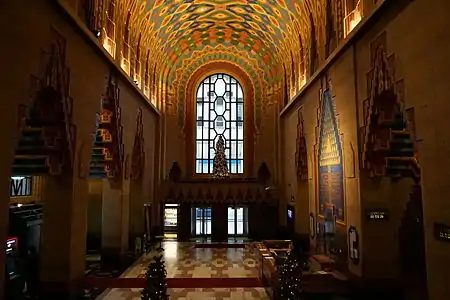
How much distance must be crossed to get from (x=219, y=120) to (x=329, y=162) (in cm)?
1115

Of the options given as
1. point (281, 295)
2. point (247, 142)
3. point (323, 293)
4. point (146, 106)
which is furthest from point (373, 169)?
point (247, 142)

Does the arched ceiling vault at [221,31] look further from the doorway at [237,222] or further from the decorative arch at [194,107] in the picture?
the doorway at [237,222]

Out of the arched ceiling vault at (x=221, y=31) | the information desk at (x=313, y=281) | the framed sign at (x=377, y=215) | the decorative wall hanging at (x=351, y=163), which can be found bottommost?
the information desk at (x=313, y=281)

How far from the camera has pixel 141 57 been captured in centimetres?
1573

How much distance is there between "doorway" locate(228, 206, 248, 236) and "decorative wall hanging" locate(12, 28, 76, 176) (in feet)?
42.5

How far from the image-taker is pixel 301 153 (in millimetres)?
15219

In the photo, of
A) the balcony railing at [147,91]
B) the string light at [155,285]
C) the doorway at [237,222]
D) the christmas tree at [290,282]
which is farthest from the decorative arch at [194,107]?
the string light at [155,285]

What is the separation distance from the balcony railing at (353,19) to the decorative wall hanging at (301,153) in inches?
221

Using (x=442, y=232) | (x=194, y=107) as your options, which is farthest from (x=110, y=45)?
(x=194, y=107)

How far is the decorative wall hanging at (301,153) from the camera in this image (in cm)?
1493

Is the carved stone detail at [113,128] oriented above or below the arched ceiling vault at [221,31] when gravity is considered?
below

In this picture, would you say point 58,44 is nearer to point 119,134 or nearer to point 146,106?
point 119,134

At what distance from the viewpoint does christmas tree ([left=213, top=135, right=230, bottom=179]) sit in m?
19.8

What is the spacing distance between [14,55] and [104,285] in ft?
20.6
